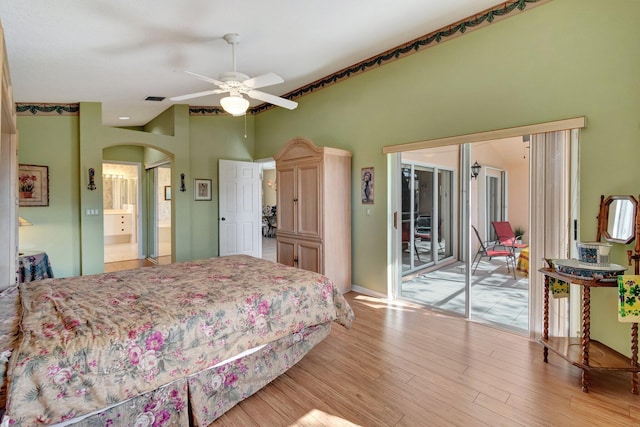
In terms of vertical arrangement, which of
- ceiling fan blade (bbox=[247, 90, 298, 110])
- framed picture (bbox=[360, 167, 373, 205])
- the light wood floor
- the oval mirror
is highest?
ceiling fan blade (bbox=[247, 90, 298, 110])

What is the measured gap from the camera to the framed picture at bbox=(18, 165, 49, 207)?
4477mm

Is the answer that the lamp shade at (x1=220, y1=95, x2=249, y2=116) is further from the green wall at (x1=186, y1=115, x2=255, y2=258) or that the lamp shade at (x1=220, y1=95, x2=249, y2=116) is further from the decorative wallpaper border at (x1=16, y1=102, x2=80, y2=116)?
the decorative wallpaper border at (x1=16, y1=102, x2=80, y2=116)

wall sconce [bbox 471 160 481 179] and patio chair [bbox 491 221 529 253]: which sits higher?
wall sconce [bbox 471 160 481 179]

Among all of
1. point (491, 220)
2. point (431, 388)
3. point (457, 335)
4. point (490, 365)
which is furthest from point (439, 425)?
point (491, 220)

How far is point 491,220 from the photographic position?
4.07m

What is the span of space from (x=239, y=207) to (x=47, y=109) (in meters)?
3.12

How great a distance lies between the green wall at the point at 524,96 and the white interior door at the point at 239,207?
7.88ft

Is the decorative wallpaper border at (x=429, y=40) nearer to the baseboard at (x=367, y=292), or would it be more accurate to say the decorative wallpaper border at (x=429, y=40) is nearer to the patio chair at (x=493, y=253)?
the patio chair at (x=493, y=253)

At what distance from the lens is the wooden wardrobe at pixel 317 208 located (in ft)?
13.5

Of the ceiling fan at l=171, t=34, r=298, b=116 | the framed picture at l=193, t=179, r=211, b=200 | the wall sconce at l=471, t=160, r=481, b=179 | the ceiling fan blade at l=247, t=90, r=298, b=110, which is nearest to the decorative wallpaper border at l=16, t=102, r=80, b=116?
the framed picture at l=193, t=179, r=211, b=200

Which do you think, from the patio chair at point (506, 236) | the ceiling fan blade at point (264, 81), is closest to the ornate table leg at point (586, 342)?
the patio chair at point (506, 236)

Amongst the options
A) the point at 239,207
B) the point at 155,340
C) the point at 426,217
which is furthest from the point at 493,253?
the point at 239,207

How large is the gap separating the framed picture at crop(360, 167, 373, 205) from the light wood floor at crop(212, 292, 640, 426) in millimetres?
1852

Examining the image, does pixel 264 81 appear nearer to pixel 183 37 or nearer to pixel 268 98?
pixel 268 98
